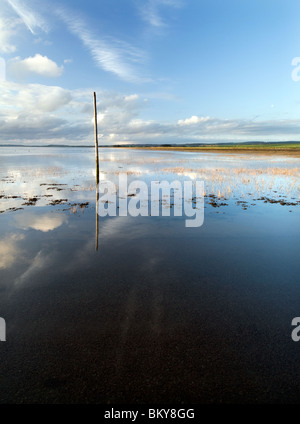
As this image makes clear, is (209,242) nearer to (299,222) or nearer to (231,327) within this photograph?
(231,327)

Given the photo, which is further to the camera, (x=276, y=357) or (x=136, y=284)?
(x=136, y=284)

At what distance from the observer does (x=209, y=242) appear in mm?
9367

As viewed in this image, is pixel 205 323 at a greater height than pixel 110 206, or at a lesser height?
lesser

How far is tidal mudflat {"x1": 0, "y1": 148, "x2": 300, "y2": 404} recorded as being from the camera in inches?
139

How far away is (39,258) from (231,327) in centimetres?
627

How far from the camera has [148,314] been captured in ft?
16.8

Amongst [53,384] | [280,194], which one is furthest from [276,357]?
[280,194]

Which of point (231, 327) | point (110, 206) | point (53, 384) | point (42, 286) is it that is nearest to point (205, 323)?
point (231, 327)

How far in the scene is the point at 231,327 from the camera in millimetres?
4754

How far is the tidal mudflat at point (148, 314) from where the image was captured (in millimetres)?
3527

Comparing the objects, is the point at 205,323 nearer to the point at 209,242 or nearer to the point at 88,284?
the point at 88,284
